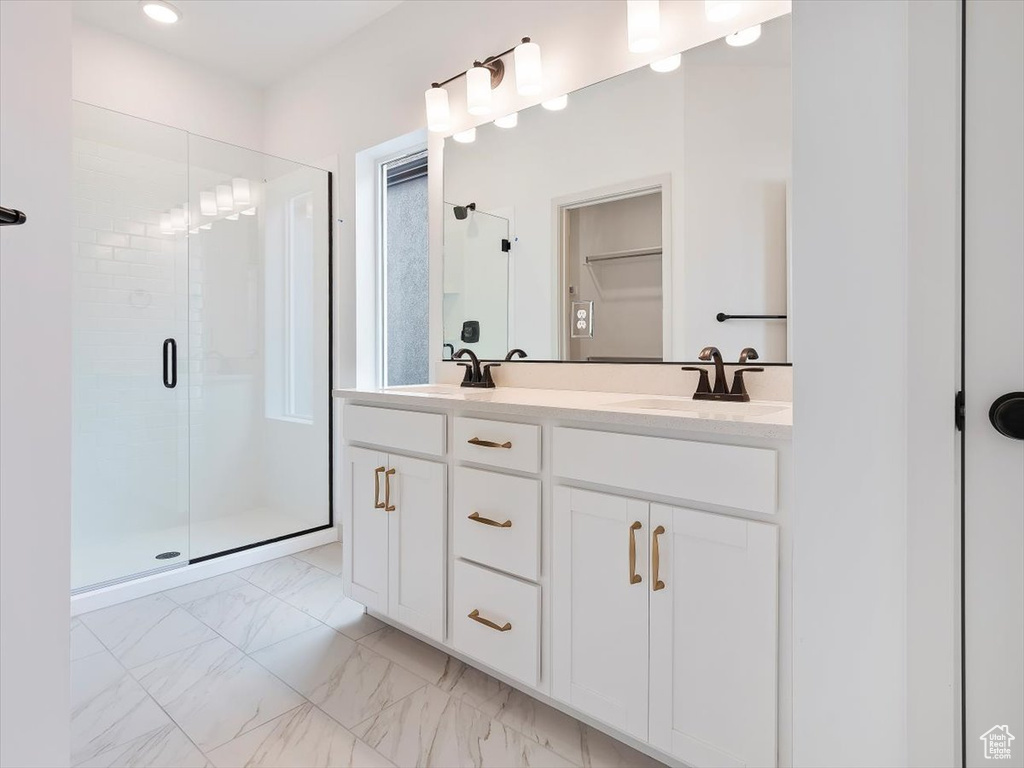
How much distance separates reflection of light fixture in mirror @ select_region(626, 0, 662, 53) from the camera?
5.92 ft

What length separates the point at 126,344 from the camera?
8.76 feet

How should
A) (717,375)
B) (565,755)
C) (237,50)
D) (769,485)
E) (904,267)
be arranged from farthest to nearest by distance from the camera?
(237,50), (717,375), (565,755), (769,485), (904,267)

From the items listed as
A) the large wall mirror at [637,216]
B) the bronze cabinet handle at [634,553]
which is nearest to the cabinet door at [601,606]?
the bronze cabinet handle at [634,553]

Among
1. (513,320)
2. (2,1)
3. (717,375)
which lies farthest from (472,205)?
(2,1)

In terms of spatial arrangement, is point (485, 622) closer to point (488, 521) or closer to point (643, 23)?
point (488, 521)

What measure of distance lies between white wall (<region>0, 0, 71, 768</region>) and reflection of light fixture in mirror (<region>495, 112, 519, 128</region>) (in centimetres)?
156

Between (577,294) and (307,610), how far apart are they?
1620 millimetres

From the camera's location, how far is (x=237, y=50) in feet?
10.0

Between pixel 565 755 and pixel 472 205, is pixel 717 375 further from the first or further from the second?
pixel 472 205

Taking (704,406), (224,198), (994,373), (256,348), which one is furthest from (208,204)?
(994,373)

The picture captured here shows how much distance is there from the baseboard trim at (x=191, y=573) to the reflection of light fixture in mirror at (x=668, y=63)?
2693 mm

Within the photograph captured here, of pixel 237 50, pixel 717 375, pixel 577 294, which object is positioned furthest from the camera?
pixel 237 50

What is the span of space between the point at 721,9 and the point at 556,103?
2.10 ft

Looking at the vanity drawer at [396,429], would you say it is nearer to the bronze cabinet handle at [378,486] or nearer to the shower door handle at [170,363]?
the bronze cabinet handle at [378,486]
